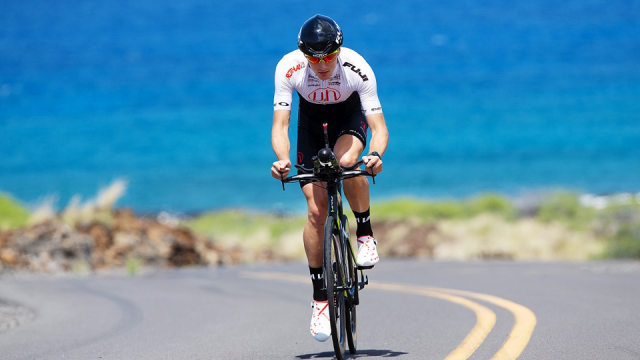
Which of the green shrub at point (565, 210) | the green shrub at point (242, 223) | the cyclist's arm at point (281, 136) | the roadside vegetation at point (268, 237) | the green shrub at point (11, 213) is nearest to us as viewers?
the cyclist's arm at point (281, 136)

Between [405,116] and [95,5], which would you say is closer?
[405,116]

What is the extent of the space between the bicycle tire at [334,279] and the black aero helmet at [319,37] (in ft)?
4.01

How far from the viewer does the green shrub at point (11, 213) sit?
21.3 metres

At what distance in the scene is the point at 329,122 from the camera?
700 cm

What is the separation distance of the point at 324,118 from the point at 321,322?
5.45 feet

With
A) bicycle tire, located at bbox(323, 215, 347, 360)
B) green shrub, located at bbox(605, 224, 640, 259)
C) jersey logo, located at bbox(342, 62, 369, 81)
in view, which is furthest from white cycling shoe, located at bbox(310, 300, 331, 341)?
green shrub, located at bbox(605, 224, 640, 259)

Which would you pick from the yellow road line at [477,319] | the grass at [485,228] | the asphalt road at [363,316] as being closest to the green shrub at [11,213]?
the grass at [485,228]

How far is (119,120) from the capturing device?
215ft

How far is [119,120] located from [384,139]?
6123 centimetres

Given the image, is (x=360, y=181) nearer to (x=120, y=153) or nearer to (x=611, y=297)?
(x=611, y=297)

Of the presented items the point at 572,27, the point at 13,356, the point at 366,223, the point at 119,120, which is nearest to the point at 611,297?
the point at 366,223

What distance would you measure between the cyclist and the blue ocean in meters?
32.6

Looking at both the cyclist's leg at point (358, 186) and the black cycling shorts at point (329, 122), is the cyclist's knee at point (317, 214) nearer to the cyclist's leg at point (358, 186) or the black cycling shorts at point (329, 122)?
the cyclist's leg at point (358, 186)

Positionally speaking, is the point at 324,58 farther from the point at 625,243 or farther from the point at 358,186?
the point at 625,243
